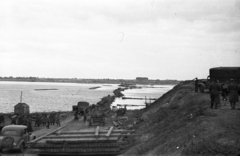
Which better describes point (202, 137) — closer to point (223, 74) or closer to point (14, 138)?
point (14, 138)

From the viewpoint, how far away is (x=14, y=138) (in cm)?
1539

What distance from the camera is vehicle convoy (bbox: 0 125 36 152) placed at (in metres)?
15.1

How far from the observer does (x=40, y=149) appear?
13844 mm

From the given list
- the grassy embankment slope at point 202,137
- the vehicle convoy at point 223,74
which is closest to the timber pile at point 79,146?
the grassy embankment slope at point 202,137

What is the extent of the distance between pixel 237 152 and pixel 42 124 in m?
25.4

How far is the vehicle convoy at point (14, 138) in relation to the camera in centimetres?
1508

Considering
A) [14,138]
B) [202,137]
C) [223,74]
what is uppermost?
[223,74]

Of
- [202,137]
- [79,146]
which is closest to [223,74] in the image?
[202,137]

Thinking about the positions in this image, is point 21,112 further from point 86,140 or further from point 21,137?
point 86,140

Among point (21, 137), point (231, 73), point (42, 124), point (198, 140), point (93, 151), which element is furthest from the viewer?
point (42, 124)

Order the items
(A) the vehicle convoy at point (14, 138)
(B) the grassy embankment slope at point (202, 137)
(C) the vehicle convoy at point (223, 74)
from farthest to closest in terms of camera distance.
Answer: (C) the vehicle convoy at point (223, 74), (A) the vehicle convoy at point (14, 138), (B) the grassy embankment slope at point (202, 137)

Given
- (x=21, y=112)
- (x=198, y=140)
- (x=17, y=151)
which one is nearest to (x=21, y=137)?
(x=17, y=151)

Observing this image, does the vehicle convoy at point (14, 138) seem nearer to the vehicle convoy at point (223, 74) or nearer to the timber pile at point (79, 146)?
the timber pile at point (79, 146)

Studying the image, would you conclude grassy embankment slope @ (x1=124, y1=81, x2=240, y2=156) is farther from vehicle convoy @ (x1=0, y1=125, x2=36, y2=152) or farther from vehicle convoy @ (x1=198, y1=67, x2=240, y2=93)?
vehicle convoy @ (x1=198, y1=67, x2=240, y2=93)
